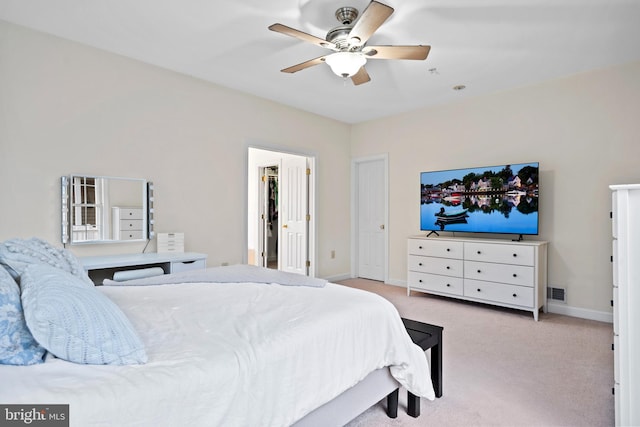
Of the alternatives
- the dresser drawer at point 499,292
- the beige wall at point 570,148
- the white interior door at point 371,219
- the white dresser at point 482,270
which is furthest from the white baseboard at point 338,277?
the beige wall at point 570,148

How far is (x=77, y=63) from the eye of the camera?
10.1 ft

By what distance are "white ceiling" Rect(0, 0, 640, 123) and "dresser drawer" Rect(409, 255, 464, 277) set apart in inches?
78.7

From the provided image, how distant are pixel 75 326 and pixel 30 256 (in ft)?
2.02

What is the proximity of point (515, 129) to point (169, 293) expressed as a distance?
13.1 ft

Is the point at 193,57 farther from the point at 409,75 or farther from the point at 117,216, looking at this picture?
the point at 409,75

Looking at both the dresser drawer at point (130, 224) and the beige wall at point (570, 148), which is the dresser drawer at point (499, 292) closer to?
the beige wall at point (570, 148)

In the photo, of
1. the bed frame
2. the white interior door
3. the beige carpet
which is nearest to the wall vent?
the beige carpet

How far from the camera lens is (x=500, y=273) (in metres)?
3.84

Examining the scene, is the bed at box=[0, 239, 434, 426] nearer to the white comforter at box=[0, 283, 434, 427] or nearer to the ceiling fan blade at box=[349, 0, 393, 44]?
the white comforter at box=[0, 283, 434, 427]

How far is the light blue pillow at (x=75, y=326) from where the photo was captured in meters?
1.02

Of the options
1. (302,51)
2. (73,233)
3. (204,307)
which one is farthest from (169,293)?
(302,51)

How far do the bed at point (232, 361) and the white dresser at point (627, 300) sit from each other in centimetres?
84

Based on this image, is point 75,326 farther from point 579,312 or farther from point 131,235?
point 579,312

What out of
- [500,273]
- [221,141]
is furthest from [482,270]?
[221,141]
